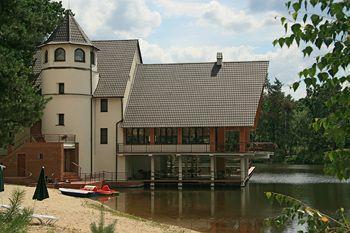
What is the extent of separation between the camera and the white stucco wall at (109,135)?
137 ft

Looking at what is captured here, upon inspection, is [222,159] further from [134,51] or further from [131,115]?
[134,51]

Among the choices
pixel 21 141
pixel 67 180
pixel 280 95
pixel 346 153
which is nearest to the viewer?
pixel 346 153

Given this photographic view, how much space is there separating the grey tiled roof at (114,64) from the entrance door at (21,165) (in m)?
7.43

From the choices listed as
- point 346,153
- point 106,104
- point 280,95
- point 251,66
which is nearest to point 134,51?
point 106,104

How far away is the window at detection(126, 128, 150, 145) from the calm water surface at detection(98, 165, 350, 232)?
4.93 metres

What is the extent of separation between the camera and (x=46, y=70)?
41.4 metres

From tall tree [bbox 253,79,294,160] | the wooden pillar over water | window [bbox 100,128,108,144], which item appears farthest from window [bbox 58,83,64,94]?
tall tree [bbox 253,79,294,160]

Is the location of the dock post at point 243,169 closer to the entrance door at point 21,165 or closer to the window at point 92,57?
the window at point 92,57

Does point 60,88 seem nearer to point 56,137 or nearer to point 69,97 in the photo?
point 69,97

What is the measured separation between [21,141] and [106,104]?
22.3ft

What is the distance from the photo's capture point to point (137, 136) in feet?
139

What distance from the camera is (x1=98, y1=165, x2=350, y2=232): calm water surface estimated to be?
23.3m

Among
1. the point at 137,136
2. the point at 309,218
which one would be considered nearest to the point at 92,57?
the point at 137,136

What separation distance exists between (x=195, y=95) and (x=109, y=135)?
7248mm
